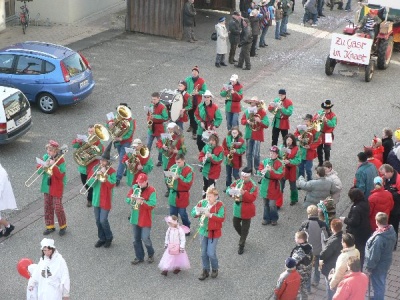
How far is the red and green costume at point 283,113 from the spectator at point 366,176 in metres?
2.89

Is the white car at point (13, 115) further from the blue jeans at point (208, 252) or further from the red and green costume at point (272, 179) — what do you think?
the blue jeans at point (208, 252)

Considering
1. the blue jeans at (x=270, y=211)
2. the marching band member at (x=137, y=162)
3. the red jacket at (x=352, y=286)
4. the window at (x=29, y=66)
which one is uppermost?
the red jacket at (x=352, y=286)

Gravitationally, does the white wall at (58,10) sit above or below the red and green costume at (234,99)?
below

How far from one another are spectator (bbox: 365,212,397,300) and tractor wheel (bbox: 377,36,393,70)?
12.3m

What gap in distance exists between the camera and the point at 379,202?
12578mm

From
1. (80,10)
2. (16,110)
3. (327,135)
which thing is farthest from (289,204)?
(80,10)

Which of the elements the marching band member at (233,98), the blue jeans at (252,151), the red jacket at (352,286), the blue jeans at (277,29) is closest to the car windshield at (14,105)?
the marching band member at (233,98)

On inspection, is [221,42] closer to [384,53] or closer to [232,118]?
[384,53]

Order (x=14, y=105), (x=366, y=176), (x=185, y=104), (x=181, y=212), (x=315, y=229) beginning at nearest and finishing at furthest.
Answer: (x=315, y=229)
(x=181, y=212)
(x=366, y=176)
(x=14, y=105)
(x=185, y=104)

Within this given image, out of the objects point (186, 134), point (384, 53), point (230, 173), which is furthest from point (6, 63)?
point (384, 53)

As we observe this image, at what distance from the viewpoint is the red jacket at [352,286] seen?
33.1ft

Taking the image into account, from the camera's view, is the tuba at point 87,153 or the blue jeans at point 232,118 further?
the blue jeans at point 232,118

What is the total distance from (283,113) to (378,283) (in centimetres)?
543

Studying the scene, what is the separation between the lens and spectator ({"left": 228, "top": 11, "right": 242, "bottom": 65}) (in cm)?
2269
